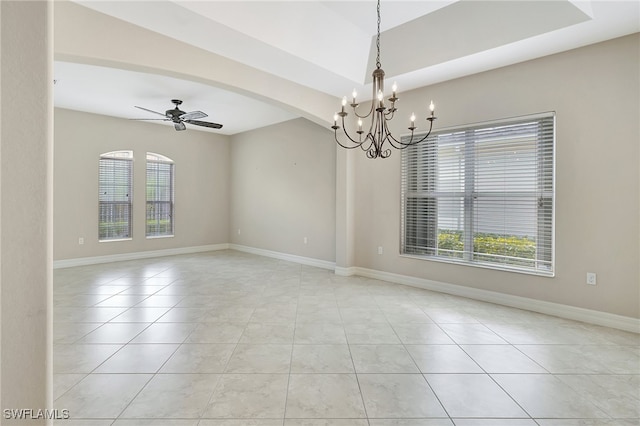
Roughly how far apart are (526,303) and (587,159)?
1.75 meters

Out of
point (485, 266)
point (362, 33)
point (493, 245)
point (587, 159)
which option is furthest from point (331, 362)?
point (362, 33)

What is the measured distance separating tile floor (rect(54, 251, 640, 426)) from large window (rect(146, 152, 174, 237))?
10.2ft

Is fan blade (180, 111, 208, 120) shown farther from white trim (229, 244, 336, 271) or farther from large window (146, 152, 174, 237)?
white trim (229, 244, 336, 271)

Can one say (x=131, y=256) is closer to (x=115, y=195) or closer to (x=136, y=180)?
(x=115, y=195)

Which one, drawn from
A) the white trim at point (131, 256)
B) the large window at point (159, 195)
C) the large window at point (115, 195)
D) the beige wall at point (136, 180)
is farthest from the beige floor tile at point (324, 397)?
the large window at point (159, 195)

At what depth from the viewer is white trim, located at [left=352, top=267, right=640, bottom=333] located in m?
2.99

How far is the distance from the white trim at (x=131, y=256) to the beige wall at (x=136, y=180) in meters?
0.09

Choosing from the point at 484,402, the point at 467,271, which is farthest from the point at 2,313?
the point at 467,271

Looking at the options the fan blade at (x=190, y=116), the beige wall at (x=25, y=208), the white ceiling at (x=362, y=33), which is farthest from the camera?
the fan blade at (x=190, y=116)

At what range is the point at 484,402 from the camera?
1882mm

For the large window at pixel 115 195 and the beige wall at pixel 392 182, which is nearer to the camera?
the beige wall at pixel 392 182

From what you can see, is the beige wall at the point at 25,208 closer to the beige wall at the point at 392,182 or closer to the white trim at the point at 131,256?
the beige wall at the point at 392,182

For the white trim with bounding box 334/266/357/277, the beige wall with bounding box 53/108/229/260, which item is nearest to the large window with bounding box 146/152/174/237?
the beige wall with bounding box 53/108/229/260

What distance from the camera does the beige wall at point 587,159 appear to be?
294 centimetres
